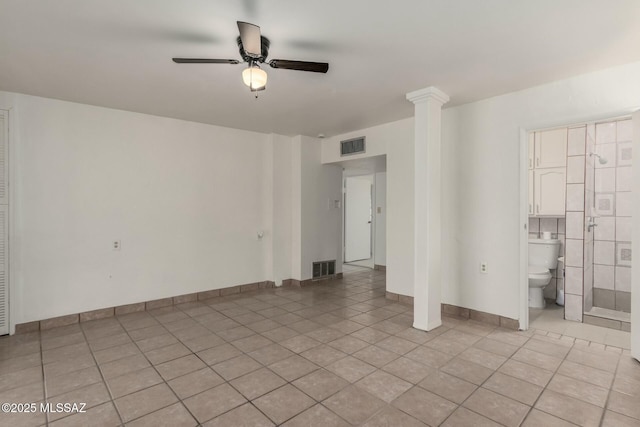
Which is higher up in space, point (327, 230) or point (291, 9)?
point (291, 9)

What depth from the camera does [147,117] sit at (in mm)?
4035

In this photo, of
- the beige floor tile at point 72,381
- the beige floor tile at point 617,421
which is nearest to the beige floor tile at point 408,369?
the beige floor tile at point 617,421

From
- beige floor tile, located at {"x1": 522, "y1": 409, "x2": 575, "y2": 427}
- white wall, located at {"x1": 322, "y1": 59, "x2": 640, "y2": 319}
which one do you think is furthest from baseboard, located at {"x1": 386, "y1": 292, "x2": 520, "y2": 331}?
beige floor tile, located at {"x1": 522, "y1": 409, "x2": 575, "y2": 427}

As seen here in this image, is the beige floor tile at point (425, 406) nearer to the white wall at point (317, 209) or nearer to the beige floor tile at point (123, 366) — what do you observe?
the beige floor tile at point (123, 366)

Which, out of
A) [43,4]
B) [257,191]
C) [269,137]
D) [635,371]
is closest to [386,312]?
[635,371]

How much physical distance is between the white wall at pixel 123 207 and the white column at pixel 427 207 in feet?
8.64

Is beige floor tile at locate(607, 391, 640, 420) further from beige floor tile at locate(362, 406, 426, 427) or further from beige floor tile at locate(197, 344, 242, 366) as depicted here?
beige floor tile at locate(197, 344, 242, 366)

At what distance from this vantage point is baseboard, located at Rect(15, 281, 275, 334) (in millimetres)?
3383

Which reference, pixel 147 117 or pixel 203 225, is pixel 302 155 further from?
pixel 147 117

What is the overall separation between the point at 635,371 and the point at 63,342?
4.86 metres

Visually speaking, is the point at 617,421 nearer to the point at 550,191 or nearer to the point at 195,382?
the point at 195,382

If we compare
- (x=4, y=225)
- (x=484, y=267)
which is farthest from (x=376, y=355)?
(x=4, y=225)

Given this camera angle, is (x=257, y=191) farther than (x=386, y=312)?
Yes

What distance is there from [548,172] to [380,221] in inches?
122
